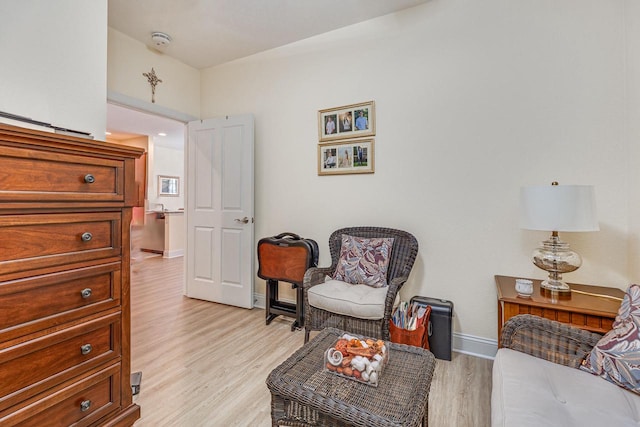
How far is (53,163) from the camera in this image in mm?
1068

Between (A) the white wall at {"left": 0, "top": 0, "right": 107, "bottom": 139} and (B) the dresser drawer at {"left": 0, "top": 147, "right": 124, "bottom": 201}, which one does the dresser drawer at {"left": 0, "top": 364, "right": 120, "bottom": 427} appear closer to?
(B) the dresser drawer at {"left": 0, "top": 147, "right": 124, "bottom": 201}

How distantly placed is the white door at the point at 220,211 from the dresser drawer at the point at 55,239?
1968mm

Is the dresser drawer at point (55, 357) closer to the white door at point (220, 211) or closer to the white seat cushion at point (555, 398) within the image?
the white seat cushion at point (555, 398)

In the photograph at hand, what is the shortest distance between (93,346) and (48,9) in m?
1.64

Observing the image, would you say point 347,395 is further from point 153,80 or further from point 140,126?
point 140,126

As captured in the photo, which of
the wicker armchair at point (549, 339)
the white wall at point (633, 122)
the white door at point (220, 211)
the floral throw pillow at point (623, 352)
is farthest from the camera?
the white door at point (220, 211)

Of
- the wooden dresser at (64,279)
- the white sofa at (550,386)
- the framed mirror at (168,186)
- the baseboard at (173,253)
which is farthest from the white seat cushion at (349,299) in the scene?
the framed mirror at (168,186)

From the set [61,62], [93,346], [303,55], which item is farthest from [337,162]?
[93,346]

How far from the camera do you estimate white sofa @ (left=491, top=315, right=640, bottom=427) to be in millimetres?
982

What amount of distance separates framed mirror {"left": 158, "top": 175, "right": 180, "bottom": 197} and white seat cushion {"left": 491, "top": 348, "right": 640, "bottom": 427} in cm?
745

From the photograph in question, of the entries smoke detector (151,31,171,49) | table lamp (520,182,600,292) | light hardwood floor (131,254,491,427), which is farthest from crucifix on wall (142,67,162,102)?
table lamp (520,182,600,292)

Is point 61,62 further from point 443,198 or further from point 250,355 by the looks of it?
point 443,198

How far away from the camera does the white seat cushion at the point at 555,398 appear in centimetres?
97

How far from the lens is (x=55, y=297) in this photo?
1.10 metres
